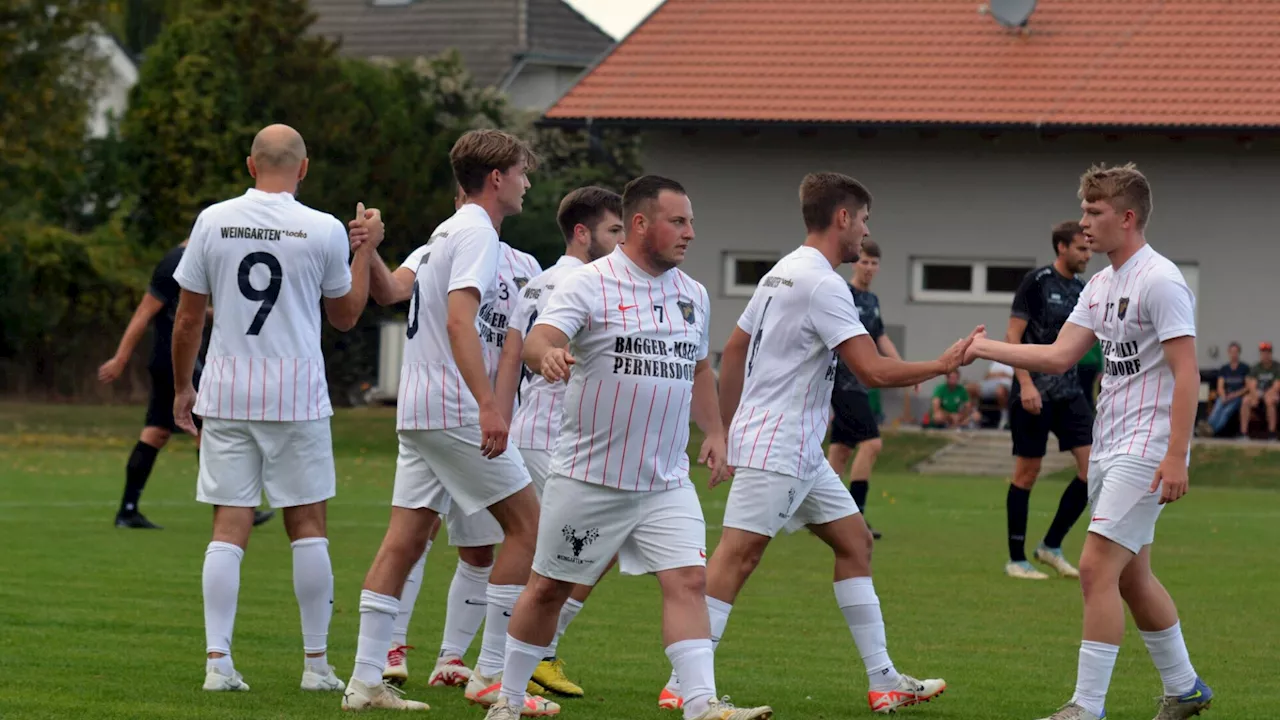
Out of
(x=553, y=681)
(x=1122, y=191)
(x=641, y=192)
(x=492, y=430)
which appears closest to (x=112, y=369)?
(x=553, y=681)

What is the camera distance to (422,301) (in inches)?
307

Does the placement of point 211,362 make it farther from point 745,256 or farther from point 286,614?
point 745,256

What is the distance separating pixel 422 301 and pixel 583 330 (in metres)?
1.09

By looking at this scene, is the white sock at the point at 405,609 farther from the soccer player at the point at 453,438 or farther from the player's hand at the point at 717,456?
the player's hand at the point at 717,456

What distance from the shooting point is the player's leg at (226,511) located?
7754 mm

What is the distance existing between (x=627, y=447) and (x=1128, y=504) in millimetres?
1945

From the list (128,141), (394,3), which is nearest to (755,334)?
(128,141)

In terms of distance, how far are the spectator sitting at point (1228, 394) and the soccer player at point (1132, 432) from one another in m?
20.7

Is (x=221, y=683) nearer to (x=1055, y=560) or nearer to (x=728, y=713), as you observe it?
(x=728, y=713)

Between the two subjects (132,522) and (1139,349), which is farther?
(132,522)

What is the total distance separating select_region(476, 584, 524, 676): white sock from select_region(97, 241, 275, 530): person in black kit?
635 cm

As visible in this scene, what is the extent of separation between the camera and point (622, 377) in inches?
273

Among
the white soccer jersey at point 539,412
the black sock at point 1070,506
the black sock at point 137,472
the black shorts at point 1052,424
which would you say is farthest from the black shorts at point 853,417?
the white soccer jersey at point 539,412

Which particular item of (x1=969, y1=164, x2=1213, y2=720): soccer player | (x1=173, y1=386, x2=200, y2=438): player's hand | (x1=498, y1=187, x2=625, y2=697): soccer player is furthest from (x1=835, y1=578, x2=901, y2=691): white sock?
(x1=173, y1=386, x2=200, y2=438): player's hand
